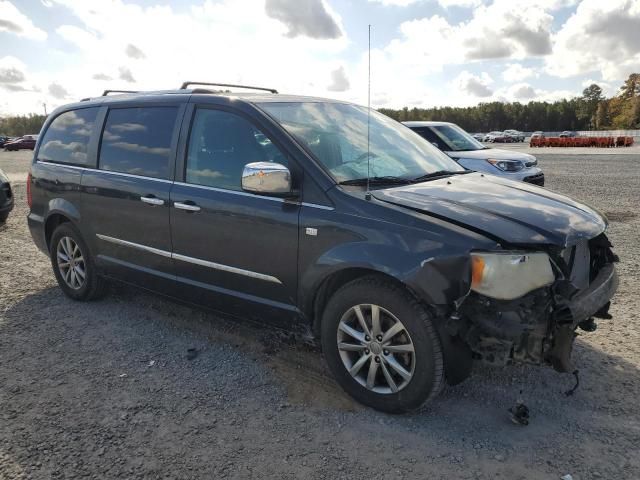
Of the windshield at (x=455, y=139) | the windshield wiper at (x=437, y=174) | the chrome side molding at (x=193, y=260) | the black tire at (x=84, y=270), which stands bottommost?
the black tire at (x=84, y=270)

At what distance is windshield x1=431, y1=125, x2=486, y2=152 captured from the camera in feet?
33.6

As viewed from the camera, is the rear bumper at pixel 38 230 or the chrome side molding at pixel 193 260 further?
the rear bumper at pixel 38 230

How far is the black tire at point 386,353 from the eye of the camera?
2.88 meters

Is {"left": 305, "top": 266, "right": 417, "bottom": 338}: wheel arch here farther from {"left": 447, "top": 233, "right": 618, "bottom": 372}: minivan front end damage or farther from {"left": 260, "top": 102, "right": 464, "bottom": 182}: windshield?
{"left": 260, "top": 102, "right": 464, "bottom": 182}: windshield

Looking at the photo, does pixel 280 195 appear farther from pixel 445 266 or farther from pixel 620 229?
pixel 620 229

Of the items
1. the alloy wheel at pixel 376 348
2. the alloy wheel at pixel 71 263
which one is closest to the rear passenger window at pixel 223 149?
the alloy wheel at pixel 376 348

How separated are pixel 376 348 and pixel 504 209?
1111 millimetres

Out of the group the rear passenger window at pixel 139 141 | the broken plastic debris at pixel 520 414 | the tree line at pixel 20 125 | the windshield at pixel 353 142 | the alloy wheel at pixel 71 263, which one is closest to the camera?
the broken plastic debris at pixel 520 414

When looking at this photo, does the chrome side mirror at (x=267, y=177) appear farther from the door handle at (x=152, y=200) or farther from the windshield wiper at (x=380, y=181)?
the door handle at (x=152, y=200)

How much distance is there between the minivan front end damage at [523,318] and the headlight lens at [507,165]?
716cm

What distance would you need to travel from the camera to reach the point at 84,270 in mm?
5039

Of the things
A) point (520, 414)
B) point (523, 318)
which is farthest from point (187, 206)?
point (520, 414)

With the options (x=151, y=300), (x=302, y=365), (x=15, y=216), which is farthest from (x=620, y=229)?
(x=15, y=216)

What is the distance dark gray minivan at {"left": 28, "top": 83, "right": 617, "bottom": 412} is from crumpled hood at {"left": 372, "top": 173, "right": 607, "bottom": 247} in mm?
13
